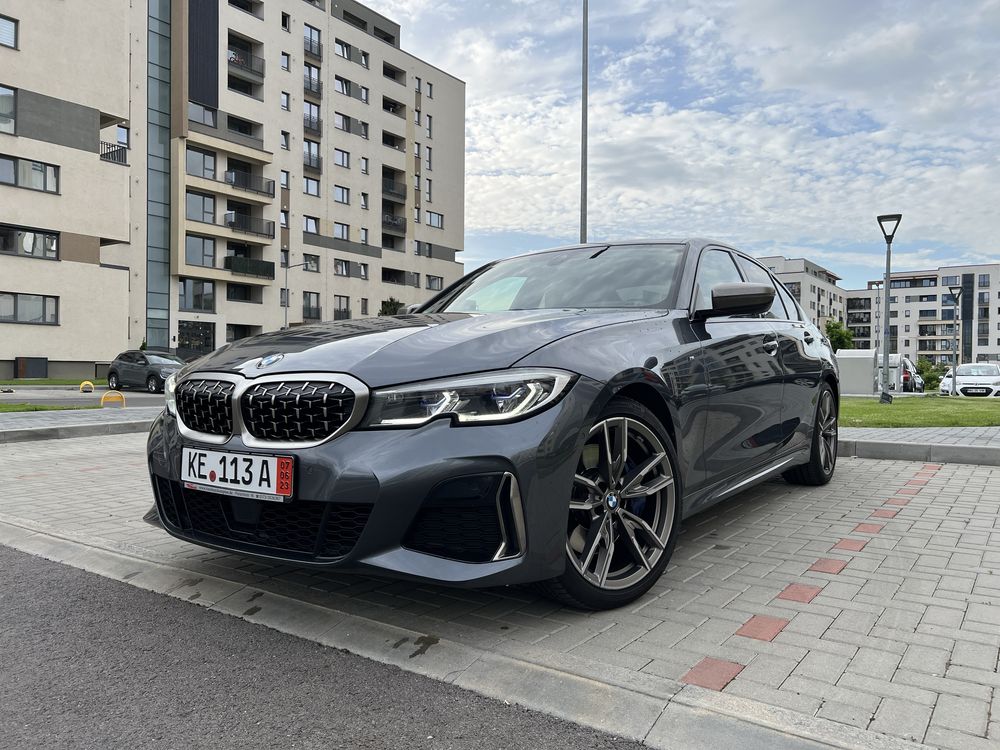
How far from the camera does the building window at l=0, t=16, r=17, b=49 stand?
28844mm

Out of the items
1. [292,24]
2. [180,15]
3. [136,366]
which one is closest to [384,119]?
[292,24]

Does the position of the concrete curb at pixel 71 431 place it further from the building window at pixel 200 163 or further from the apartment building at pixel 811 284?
the apartment building at pixel 811 284

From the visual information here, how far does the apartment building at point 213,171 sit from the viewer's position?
1204 inches

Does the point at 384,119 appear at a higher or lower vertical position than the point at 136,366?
higher

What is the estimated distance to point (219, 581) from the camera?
11.2 feet

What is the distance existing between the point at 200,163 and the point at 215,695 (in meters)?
46.2

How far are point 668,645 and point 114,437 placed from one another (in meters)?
9.35

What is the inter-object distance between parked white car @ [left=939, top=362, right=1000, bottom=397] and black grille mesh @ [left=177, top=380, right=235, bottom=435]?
2753 centimetres

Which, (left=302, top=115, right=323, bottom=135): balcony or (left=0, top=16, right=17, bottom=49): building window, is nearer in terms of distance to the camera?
(left=0, top=16, right=17, bottom=49): building window

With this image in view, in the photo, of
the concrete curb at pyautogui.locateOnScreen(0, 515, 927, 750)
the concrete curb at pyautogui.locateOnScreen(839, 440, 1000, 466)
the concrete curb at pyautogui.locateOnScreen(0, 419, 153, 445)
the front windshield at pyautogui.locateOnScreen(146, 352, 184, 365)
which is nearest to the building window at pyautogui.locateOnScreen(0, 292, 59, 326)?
the front windshield at pyautogui.locateOnScreen(146, 352, 184, 365)

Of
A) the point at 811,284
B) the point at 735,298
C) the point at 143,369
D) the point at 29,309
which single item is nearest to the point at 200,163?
the point at 29,309

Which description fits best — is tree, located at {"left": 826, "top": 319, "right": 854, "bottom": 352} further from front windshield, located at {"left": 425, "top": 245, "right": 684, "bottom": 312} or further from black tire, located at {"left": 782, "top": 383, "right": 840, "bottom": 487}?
front windshield, located at {"left": 425, "top": 245, "right": 684, "bottom": 312}

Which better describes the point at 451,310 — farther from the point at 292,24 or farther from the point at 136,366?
the point at 292,24

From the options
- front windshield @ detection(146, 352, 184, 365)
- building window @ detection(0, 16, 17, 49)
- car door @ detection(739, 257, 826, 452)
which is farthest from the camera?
building window @ detection(0, 16, 17, 49)
